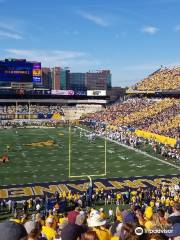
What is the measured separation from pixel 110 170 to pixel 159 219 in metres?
19.8

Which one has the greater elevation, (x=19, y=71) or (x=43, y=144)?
(x=19, y=71)

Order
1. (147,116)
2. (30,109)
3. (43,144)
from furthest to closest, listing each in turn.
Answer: (30,109) < (147,116) < (43,144)

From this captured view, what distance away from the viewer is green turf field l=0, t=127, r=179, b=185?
24.7 meters

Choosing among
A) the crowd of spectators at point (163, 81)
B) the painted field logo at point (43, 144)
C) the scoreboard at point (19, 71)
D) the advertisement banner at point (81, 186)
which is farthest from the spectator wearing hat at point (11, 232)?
the scoreboard at point (19, 71)

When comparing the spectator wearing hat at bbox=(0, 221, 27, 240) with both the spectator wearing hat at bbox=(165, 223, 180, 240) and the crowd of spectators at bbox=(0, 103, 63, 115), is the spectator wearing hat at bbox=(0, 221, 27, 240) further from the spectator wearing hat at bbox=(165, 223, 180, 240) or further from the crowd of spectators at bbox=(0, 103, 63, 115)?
the crowd of spectators at bbox=(0, 103, 63, 115)

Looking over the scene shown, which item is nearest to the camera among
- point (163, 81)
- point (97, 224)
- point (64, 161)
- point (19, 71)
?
point (97, 224)

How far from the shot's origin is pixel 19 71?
208ft

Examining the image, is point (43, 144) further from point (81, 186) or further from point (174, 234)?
point (174, 234)

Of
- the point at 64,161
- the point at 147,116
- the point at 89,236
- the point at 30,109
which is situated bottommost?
the point at 64,161

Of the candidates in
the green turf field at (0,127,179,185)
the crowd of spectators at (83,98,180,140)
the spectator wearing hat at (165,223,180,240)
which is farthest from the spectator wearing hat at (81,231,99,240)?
the crowd of spectators at (83,98,180,140)

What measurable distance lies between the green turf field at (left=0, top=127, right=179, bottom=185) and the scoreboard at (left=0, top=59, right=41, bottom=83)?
23760 millimetres

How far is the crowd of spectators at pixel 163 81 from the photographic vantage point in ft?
209

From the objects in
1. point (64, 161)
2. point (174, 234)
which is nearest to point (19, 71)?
point (64, 161)

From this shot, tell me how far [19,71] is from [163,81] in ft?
75.0
